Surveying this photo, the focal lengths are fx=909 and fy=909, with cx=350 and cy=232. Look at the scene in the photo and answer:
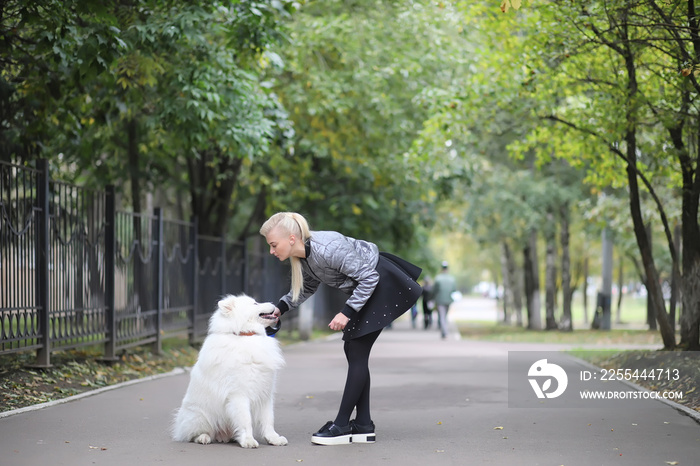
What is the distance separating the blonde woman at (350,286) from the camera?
6.65 m

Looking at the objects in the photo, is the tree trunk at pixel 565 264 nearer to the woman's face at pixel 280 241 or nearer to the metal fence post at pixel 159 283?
the metal fence post at pixel 159 283

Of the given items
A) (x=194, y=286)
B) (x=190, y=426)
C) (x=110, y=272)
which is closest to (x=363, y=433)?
(x=190, y=426)

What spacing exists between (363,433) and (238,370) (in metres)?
1.23

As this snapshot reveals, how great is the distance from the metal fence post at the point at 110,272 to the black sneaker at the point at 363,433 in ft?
20.2

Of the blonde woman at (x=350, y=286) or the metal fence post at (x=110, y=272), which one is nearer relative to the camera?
the blonde woman at (x=350, y=286)

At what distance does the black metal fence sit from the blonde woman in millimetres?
3155

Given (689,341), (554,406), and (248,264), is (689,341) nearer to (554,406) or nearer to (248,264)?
(554,406)

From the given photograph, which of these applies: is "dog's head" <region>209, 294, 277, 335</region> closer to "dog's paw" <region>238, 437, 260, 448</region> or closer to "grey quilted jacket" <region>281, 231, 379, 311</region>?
"grey quilted jacket" <region>281, 231, 379, 311</region>

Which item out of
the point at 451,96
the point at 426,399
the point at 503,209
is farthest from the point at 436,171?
the point at 426,399

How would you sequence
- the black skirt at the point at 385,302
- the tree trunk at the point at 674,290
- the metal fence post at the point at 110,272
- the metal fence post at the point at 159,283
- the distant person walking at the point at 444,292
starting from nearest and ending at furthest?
the black skirt at the point at 385,302, the metal fence post at the point at 110,272, the tree trunk at the point at 674,290, the metal fence post at the point at 159,283, the distant person walking at the point at 444,292

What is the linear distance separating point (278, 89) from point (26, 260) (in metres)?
9.99

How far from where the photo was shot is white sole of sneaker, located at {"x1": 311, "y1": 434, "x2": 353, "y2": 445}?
6828 mm

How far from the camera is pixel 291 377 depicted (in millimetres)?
12469

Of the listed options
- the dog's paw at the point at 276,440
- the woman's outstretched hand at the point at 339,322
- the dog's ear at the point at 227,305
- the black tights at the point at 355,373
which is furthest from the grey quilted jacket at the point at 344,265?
the dog's paw at the point at 276,440
